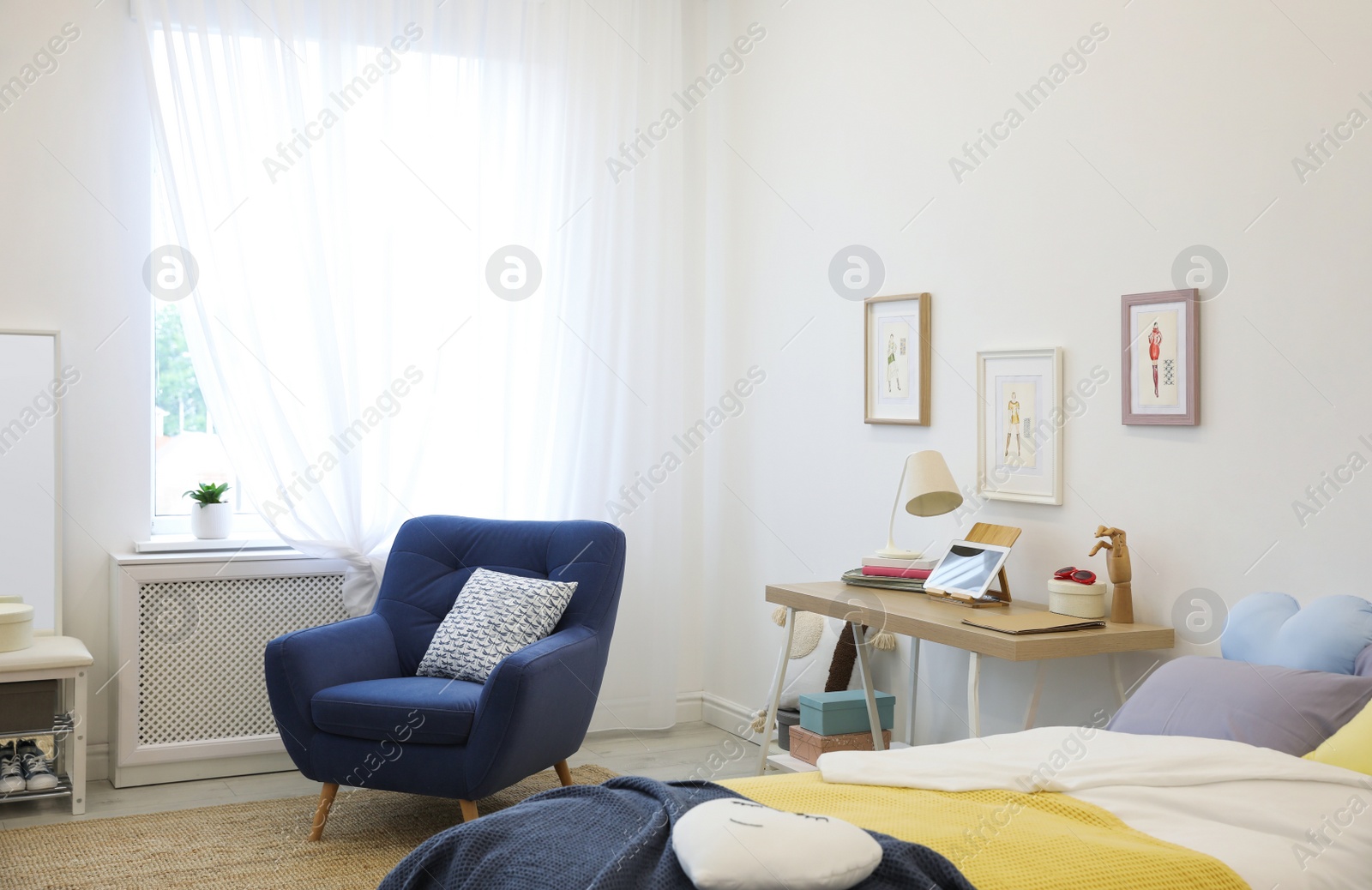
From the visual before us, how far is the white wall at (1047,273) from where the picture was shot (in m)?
2.51

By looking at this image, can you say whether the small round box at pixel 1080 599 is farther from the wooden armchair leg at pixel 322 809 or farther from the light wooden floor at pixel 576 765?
the wooden armchair leg at pixel 322 809

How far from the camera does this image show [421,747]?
3.15 metres

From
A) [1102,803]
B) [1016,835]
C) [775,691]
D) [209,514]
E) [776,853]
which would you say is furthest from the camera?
[209,514]

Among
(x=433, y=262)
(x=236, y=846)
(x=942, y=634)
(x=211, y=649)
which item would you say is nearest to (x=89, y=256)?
(x=433, y=262)

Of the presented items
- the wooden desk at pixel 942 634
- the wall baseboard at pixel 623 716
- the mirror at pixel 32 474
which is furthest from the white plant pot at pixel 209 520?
the wooden desk at pixel 942 634

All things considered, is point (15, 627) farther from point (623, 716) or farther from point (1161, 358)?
point (1161, 358)

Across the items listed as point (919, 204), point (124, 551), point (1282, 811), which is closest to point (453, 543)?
point (124, 551)

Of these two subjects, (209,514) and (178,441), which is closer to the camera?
(209,514)

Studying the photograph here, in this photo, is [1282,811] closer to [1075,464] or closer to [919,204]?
[1075,464]

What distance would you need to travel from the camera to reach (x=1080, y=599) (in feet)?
9.34

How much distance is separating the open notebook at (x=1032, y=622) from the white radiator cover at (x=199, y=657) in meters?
2.48

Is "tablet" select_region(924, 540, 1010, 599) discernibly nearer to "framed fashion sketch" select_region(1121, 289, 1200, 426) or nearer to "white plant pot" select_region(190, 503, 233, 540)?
"framed fashion sketch" select_region(1121, 289, 1200, 426)

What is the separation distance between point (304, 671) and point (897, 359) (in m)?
2.11

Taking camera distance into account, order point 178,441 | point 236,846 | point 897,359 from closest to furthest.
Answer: point 236,846 < point 897,359 < point 178,441
